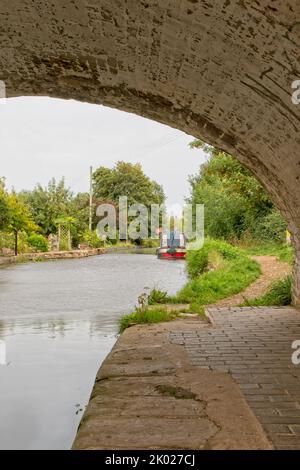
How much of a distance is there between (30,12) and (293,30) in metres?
1.87

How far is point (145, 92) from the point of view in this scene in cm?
521

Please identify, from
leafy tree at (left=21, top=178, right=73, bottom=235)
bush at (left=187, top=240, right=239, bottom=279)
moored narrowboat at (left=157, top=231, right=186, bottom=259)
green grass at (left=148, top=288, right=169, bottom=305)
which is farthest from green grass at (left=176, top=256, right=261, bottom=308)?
leafy tree at (left=21, top=178, right=73, bottom=235)

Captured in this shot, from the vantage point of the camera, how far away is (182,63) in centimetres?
425

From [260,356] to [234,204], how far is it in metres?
20.6

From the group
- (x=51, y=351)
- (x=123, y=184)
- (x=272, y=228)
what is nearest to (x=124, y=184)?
(x=123, y=184)

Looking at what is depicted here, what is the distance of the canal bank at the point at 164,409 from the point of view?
2871 mm

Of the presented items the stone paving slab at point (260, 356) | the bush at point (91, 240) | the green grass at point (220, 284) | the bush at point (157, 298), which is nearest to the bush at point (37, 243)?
the bush at point (91, 240)

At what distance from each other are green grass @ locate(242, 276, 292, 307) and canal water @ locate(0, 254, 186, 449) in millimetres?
2393

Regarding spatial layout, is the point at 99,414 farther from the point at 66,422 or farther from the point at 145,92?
the point at 145,92

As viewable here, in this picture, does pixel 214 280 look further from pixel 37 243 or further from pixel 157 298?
pixel 37 243

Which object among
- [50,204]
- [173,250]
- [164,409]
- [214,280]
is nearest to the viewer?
[164,409]

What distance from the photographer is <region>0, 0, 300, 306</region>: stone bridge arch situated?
3412 millimetres
